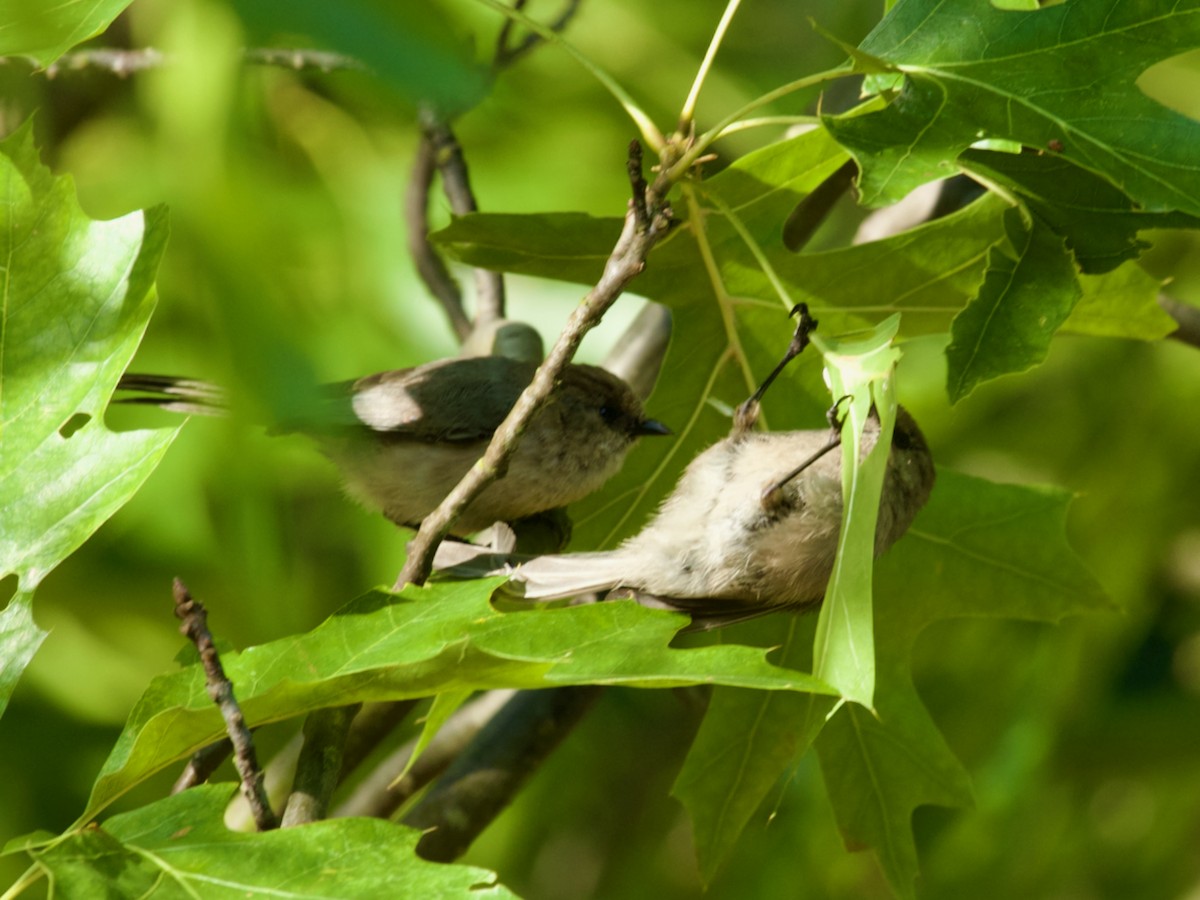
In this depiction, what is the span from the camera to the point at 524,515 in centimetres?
306

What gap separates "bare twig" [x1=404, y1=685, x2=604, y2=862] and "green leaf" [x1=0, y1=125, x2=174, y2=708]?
1.41 metres

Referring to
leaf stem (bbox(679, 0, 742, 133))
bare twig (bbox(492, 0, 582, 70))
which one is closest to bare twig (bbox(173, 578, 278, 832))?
leaf stem (bbox(679, 0, 742, 133))

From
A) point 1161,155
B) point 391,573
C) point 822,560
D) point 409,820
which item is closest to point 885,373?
point 1161,155

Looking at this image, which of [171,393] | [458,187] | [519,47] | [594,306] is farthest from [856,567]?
[519,47]

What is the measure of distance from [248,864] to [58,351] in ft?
2.89

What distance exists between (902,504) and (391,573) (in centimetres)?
175

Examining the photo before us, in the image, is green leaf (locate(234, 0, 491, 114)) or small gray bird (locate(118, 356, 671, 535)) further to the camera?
small gray bird (locate(118, 356, 671, 535))

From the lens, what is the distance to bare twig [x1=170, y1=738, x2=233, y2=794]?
232cm

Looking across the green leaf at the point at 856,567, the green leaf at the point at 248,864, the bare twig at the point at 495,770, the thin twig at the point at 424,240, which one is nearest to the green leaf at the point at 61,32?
the green leaf at the point at 248,864

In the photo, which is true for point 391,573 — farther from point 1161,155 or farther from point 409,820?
point 1161,155

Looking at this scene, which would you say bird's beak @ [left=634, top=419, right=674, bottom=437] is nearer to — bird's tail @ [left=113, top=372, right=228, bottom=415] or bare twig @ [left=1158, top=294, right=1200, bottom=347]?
bird's tail @ [left=113, top=372, right=228, bottom=415]

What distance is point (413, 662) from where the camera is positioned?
181 cm

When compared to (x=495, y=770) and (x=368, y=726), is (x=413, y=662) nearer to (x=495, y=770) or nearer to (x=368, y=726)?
(x=368, y=726)

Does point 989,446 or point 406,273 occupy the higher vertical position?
point 406,273
